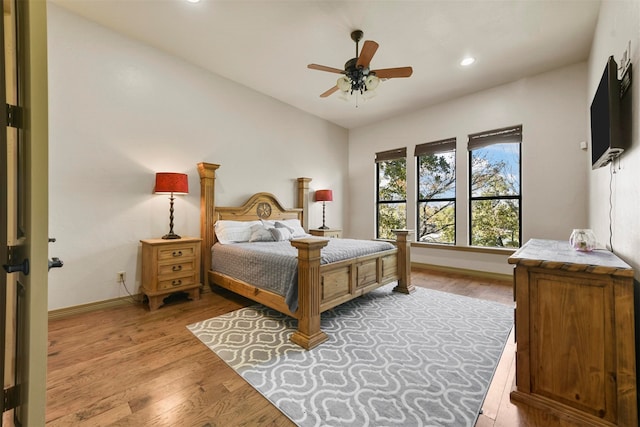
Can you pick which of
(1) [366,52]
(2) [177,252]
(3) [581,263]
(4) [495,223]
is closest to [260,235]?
(2) [177,252]

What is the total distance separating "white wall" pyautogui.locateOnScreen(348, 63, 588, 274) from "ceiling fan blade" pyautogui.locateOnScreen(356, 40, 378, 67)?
278 centimetres

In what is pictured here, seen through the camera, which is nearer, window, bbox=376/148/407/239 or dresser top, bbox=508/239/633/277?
dresser top, bbox=508/239/633/277

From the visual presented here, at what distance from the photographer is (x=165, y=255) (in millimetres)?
2924

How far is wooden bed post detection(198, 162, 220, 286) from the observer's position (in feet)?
Answer: 11.5

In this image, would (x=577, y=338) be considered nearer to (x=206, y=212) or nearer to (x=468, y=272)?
(x=468, y=272)

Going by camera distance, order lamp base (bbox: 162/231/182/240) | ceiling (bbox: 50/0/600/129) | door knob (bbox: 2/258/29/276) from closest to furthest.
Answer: door knob (bbox: 2/258/29/276), ceiling (bbox: 50/0/600/129), lamp base (bbox: 162/231/182/240)

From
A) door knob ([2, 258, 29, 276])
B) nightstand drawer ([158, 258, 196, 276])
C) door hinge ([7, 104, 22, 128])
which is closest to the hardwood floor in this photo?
nightstand drawer ([158, 258, 196, 276])

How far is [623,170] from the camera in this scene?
1.72 m

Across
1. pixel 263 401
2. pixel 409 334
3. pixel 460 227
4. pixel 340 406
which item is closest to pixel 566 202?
pixel 460 227

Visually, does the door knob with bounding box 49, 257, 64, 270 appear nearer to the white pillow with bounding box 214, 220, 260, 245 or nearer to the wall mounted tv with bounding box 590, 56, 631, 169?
the white pillow with bounding box 214, 220, 260, 245

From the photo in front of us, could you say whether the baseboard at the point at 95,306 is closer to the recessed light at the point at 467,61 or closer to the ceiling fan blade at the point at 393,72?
the ceiling fan blade at the point at 393,72

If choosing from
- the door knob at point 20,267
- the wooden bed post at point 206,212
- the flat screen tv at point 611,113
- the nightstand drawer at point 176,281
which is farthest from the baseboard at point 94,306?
the flat screen tv at point 611,113

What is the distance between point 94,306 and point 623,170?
4686mm

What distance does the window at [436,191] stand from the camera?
Answer: 4738 mm
